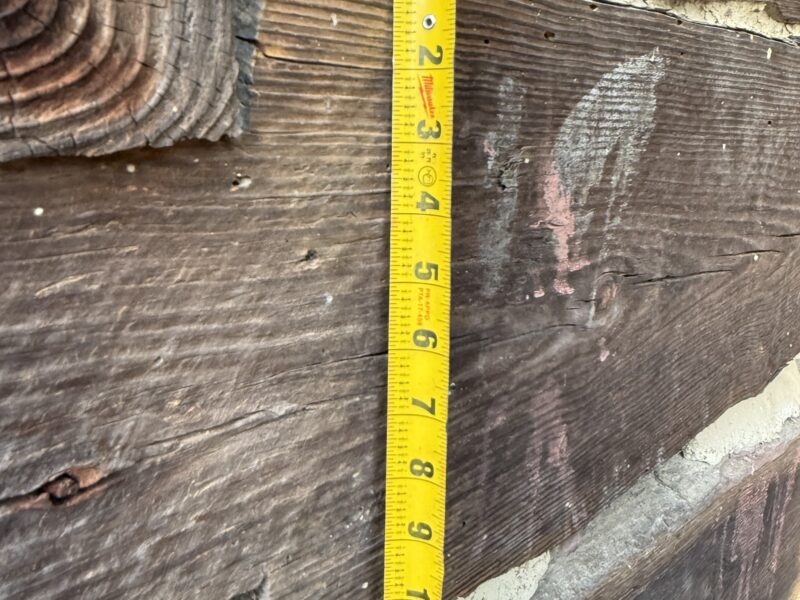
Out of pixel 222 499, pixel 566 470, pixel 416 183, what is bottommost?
pixel 566 470

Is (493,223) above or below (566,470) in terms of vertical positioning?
above

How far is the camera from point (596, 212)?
81 cm

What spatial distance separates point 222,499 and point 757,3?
0.94 meters

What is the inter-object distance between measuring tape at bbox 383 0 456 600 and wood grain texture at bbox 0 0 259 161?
0.60 feet

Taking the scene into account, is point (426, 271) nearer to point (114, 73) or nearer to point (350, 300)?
point (350, 300)

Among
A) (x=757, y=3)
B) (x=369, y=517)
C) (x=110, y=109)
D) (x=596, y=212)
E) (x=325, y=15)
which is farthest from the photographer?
(x=757, y=3)

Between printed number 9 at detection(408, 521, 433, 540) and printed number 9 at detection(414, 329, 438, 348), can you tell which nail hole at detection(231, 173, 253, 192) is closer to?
printed number 9 at detection(414, 329, 438, 348)

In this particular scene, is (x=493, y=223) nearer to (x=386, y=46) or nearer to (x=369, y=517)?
(x=386, y=46)

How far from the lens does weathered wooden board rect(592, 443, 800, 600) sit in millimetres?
1000

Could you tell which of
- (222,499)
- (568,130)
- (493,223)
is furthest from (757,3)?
(222,499)

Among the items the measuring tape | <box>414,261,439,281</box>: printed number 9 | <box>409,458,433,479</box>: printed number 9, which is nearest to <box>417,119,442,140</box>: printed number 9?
the measuring tape

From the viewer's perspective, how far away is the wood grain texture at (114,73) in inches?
15.5

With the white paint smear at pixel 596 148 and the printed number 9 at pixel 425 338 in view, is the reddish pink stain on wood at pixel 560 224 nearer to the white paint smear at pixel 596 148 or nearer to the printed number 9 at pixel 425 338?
the white paint smear at pixel 596 148

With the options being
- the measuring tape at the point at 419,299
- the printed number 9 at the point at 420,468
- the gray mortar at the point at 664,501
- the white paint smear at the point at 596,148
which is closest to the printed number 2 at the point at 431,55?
the measuring tape at the point at 419,299
